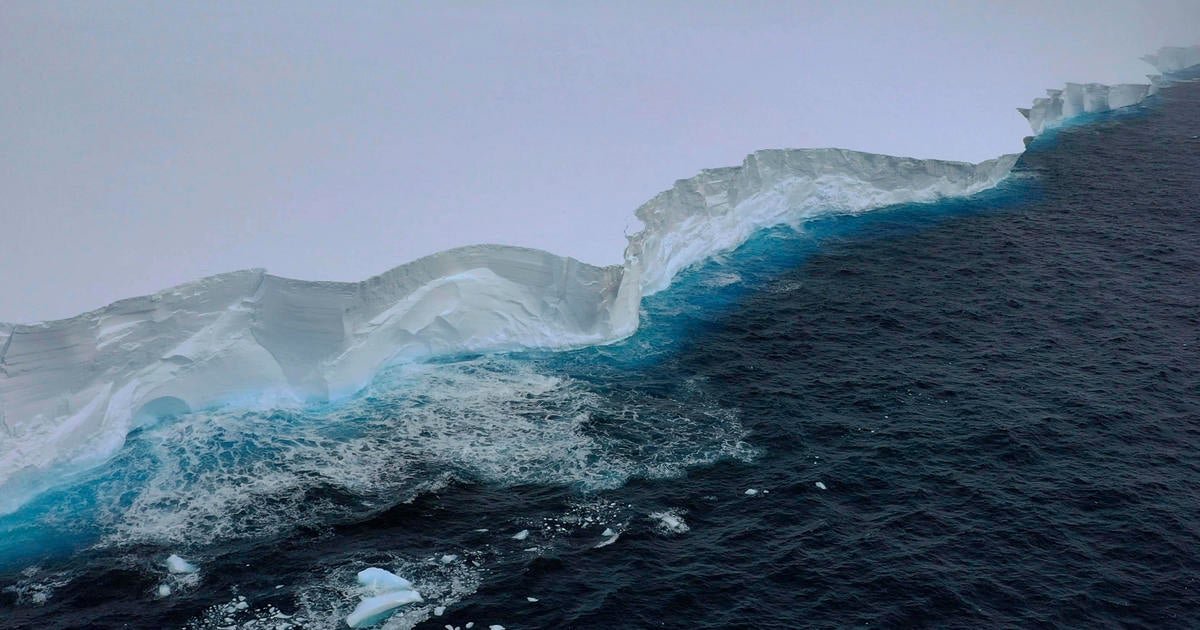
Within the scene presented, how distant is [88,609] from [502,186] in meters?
21.5

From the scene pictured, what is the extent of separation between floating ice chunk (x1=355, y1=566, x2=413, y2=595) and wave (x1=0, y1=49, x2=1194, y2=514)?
9.59m

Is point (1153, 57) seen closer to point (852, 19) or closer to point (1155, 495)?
point (852, 19)

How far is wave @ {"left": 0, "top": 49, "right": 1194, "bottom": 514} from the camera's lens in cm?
2648

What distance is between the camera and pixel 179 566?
22.7 metres

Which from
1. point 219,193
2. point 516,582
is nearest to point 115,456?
point 219,193

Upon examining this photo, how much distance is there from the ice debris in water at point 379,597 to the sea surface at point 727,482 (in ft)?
1.22

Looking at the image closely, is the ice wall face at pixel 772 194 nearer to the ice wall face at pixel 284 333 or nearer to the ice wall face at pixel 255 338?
the ice wall face at pixel 284 333

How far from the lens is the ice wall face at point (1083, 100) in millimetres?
54125

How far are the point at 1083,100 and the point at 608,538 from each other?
50.5 meters

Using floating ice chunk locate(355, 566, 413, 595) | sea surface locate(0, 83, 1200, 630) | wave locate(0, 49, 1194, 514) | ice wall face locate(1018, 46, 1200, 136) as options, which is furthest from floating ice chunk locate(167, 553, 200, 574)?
ice wall face locate(1018, 46, 1200, 136)

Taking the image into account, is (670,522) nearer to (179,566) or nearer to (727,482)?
(727,482)

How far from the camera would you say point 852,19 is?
56.5 meters

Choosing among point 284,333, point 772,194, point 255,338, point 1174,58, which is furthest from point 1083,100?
point 255,338

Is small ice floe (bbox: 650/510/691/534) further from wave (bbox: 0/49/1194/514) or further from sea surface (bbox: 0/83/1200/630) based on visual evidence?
wave (bbox: 0/49/1194/514)
